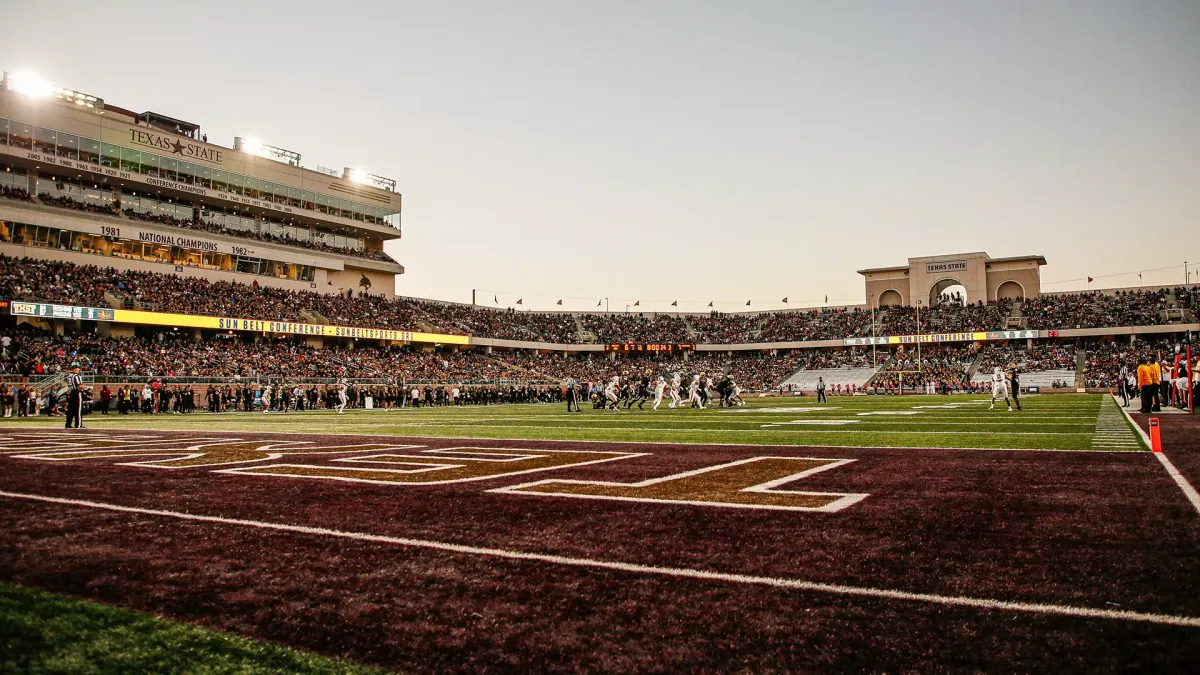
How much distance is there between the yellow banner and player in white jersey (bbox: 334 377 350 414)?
9.26 metres

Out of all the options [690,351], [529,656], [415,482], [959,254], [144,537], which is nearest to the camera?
[529,656]

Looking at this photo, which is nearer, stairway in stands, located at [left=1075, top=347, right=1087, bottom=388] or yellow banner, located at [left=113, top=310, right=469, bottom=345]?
yellow banner, located at [left=113, top=310, right=469, bottom=345]

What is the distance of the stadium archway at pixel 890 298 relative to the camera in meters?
73.2

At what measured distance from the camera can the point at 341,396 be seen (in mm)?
34625

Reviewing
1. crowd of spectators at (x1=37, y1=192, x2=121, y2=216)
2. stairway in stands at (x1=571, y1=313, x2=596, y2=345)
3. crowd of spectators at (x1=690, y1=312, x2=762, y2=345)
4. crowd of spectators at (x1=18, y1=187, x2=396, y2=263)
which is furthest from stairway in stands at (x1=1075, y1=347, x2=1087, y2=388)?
crowd of spectators at (x1=37, y1=192, x2=121, y2=216)

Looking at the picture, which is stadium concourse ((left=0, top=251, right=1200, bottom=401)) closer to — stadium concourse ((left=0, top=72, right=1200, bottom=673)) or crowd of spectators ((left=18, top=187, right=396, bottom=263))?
crowd of spectators ((left=18, top=187, right=396, bottom=263))

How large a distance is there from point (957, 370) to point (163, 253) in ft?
199

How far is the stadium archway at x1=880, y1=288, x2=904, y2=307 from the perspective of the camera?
7325 cm

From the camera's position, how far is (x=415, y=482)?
7.86 metres

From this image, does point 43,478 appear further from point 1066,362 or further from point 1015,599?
point 1066,362

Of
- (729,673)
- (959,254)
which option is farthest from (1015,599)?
(959,254)

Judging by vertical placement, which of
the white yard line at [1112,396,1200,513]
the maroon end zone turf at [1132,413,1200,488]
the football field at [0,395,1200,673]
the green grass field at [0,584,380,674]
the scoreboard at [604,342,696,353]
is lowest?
the maroon end zone turf at [1132,413,1200,488]

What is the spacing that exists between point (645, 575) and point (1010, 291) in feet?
251

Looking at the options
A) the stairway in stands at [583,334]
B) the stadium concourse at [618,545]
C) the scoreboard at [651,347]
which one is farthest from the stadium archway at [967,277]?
the stadium concourse at [618,545]
